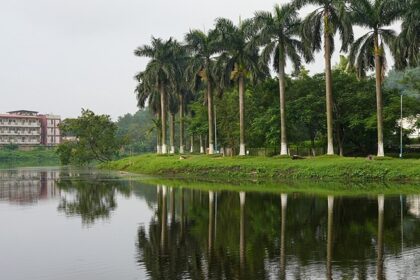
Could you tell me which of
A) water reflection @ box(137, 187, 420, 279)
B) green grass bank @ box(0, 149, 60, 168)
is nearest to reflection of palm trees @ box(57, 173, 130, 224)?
water reflection @ box(137, 187, 420, 279)

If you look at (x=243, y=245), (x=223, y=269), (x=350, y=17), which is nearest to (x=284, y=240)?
(x=243, y=245)

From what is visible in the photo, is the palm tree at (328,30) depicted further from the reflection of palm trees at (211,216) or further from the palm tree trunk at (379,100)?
the reflection of palm trees at (211,216)

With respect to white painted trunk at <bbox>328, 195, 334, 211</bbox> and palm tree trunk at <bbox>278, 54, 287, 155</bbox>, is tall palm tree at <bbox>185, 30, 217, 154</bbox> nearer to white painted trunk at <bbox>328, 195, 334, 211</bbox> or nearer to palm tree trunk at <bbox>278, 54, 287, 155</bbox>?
palm tree trunk at <bbox>278, 54, 287, 155</bbox>

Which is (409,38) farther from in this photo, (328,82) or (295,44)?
(295,44)

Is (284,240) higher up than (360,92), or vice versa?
(360,92)

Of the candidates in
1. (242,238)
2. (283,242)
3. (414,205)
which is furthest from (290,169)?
(283,242)

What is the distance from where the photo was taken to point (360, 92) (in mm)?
59938

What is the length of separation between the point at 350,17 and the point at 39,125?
151m

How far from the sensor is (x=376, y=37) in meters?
49.6

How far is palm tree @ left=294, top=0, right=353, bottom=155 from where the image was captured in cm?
4991

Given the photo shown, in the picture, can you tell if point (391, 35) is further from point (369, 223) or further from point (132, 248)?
point (132, 248)

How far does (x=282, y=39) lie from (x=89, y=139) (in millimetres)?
49839

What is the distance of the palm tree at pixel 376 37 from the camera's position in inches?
1897

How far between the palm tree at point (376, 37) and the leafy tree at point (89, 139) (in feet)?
183
